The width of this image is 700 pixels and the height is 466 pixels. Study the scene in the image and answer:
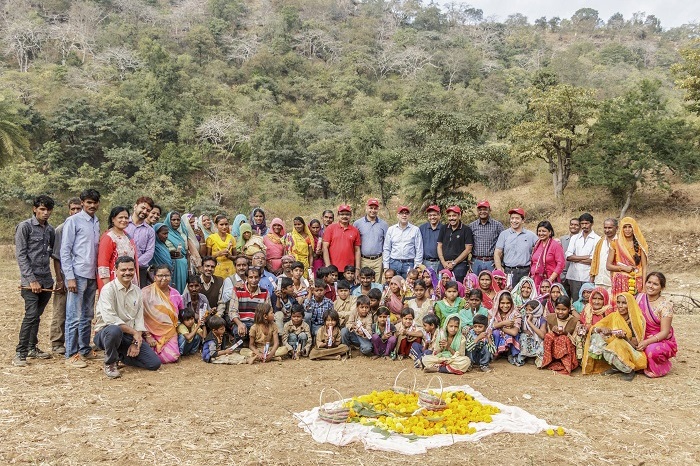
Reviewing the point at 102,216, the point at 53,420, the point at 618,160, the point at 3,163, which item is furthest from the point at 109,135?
the point at 53,420

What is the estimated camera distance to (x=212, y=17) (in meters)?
61.3

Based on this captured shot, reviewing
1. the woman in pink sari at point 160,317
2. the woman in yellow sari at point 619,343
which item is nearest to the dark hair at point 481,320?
the woman in yellow sari at point 619,343

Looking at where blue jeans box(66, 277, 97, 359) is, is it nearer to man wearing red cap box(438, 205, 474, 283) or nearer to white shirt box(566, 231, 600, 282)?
man wearing red cap box(438, 205, 474, 283)

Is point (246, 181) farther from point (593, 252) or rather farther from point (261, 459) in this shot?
point (261, 459)

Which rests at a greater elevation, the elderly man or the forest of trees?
the forest of trees

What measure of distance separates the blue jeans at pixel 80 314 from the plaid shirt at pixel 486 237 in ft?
15.2

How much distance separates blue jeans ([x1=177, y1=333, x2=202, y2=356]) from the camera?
6.16m

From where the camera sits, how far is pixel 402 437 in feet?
12.9

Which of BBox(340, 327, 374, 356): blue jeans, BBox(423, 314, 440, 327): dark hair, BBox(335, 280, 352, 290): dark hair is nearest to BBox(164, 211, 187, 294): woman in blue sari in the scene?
BBox(335, 280, 352, 290): dark hair

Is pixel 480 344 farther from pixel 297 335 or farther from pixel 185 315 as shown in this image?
pixel 185 315

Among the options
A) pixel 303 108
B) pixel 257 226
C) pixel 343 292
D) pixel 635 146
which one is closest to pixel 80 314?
pixel 257 226

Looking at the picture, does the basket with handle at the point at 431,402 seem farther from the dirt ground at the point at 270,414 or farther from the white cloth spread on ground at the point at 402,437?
the dirt ground at the point at 270,414

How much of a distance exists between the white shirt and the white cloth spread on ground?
3.11m

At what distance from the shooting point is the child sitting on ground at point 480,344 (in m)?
5.84
